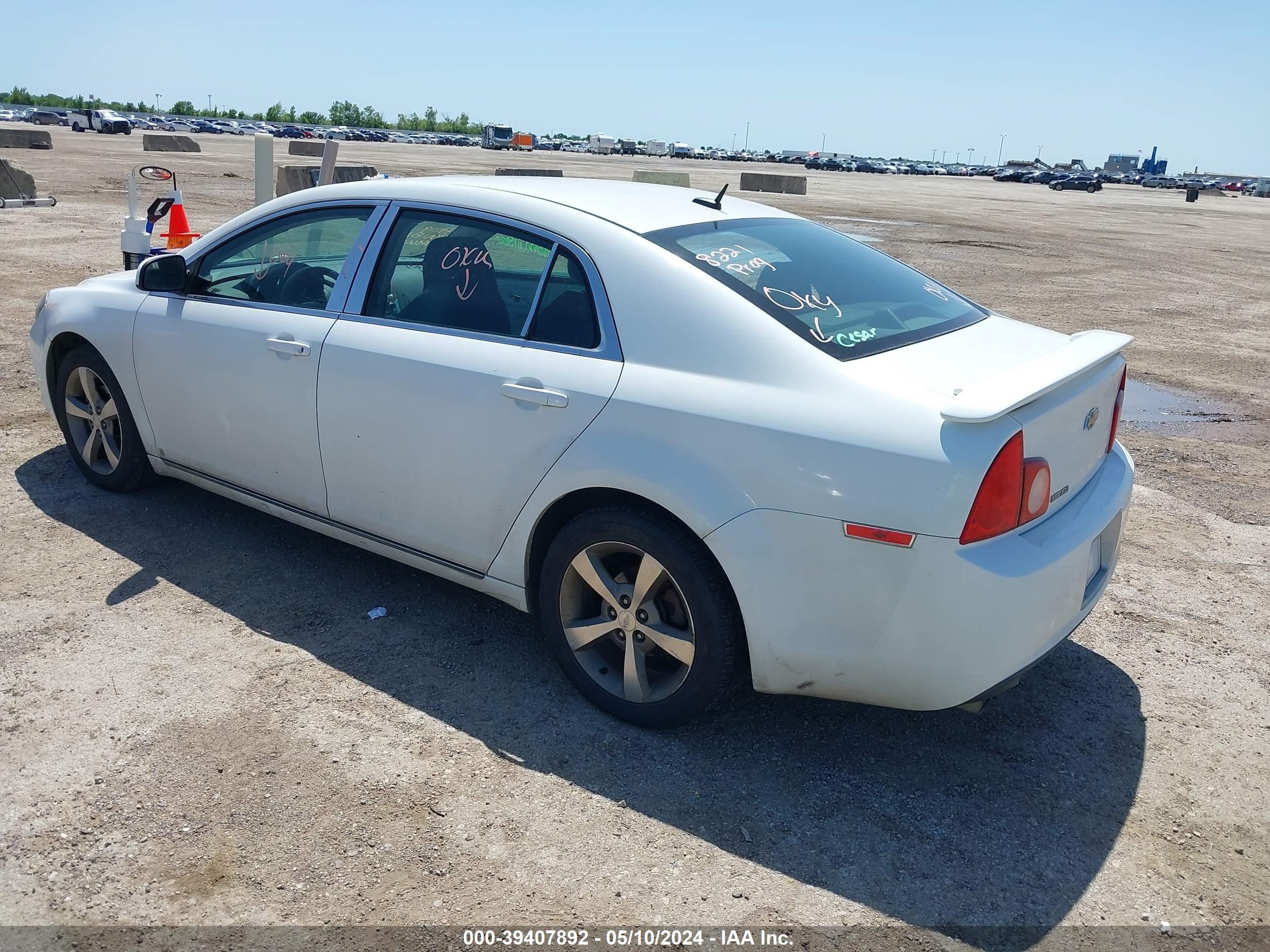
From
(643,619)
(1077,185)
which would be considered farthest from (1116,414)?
(1077,185)

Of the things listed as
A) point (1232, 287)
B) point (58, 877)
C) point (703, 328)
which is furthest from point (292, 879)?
point (1232, 287)

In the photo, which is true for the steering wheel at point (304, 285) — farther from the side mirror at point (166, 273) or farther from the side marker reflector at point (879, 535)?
the side marker reflector at point (879, 535)

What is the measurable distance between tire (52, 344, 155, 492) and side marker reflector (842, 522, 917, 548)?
3.68 meters

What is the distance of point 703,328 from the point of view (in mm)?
3141

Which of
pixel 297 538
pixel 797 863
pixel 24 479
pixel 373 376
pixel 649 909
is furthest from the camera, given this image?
pixel 24 479

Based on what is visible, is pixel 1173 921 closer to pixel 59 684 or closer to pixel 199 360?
pixel 59 684

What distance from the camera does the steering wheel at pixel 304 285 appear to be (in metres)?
4.13

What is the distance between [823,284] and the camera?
3514 mm

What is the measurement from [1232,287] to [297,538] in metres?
16.7

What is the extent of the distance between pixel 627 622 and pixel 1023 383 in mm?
1422

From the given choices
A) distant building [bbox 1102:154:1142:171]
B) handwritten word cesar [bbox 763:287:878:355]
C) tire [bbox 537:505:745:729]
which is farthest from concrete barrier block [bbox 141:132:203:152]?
distant building [bbox 1102:154:1142:171]

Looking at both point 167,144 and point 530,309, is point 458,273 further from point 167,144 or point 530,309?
point 167,144

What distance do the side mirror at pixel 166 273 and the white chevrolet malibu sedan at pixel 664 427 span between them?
0.01 metres

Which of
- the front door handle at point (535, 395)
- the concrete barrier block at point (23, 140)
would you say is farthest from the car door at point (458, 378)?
the concrete barrier block at point (23, 140)
